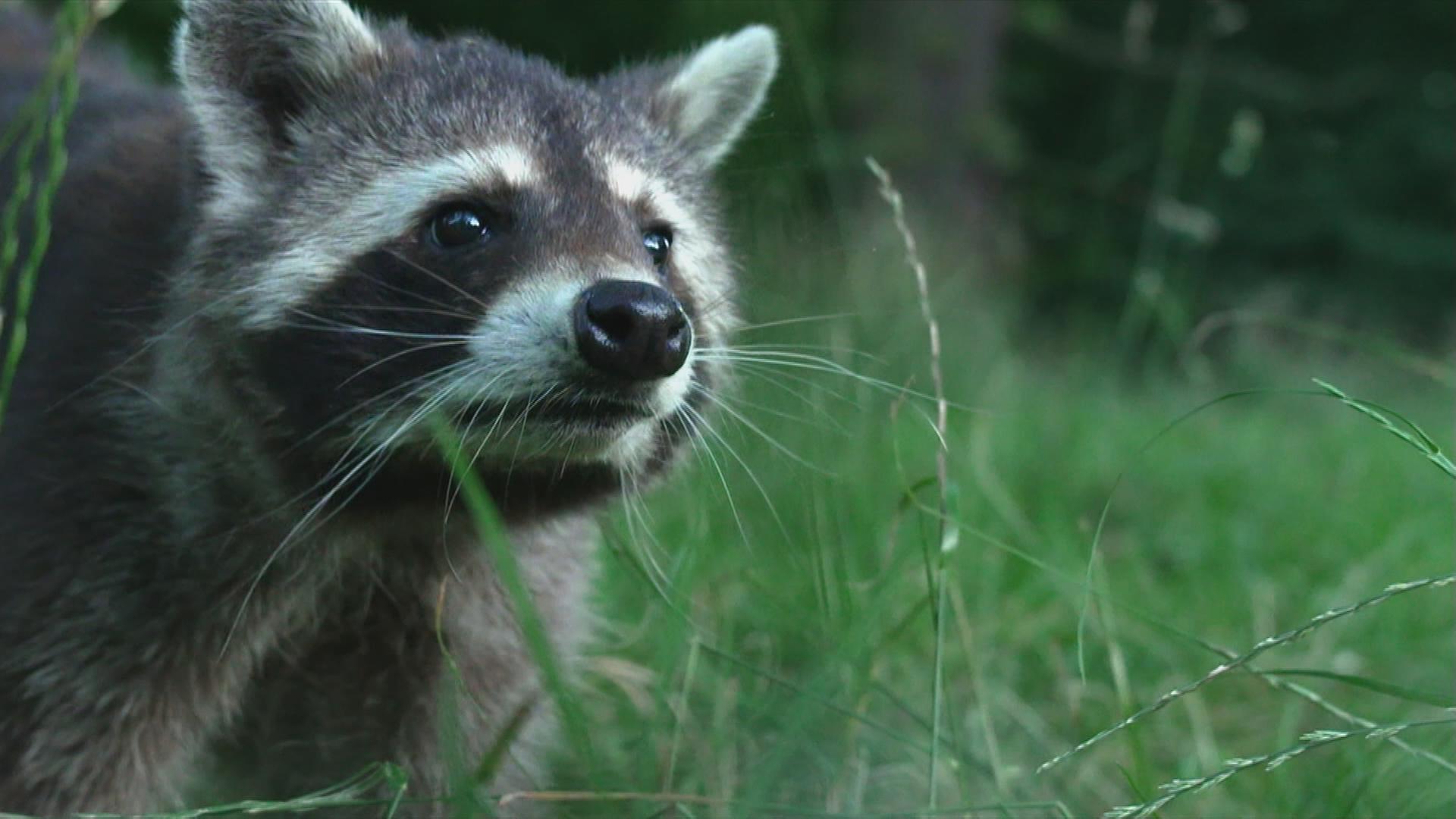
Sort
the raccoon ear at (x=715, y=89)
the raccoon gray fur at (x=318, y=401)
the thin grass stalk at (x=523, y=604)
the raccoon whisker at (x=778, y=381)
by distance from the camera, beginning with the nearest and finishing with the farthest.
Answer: the thin grass stalk at (x=523, y=604)
the raccoon gray fur at (x=318, y=401)
the raccoon whisker at (x=778, y=381)
the raccoon ear at (x=715, y=89)

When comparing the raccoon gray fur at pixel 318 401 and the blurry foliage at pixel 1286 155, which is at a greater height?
the raccoon gray fur at pixel 318 401

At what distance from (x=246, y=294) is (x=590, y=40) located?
360 inches

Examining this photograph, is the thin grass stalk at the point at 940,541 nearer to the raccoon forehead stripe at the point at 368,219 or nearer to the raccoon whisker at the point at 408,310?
the raccoon forehead stripe at the point at 368,219

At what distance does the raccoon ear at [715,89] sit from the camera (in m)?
3.54

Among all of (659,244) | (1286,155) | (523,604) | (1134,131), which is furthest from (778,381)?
(1286,155)

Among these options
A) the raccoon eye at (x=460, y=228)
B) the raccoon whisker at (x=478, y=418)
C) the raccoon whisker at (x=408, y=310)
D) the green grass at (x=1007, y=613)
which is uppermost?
the raccoon eye at (x=460, y=228)

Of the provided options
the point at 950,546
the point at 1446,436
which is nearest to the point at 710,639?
the point at 950,546

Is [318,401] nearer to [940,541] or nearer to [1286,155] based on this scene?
[940,541]

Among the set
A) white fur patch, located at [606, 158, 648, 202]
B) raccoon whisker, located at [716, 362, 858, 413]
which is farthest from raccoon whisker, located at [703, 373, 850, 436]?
white fur patch, located at [606, 158, 648, 202]

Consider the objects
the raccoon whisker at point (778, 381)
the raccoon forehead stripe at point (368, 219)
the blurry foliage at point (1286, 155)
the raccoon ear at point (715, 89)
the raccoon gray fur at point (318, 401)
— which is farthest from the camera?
the blurry foliage at point (1286, 155)

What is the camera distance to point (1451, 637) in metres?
4.20

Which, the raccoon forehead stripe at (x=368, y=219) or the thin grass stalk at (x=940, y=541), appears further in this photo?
the raccoon forehead stripe at (x=368, y=219)

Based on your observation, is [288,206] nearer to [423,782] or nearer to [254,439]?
[254,439]

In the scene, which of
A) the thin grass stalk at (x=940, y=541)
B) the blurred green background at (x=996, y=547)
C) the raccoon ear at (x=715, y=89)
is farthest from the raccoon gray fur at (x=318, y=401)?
the thin grass stalk at (x=940, y=541)
